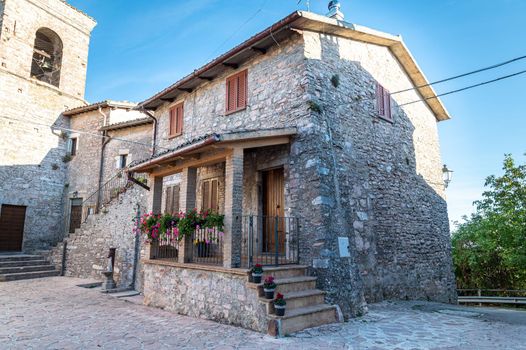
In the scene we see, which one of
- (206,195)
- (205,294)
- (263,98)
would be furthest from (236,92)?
(205,294)

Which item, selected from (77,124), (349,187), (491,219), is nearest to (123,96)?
(77,124)

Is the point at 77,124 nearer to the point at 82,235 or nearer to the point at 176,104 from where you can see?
the point at 82,235

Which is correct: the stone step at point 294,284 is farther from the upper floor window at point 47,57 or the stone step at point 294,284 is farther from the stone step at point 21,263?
the upper floor window at point 47,57

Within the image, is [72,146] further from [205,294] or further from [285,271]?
[285,271]

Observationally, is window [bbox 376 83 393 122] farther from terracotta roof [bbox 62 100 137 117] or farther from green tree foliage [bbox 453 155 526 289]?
terracotta roof [bbox 62 100 137 117]

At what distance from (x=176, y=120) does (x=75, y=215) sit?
952 centimetres

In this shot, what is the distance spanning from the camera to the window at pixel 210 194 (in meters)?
9.98

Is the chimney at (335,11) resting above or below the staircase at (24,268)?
above

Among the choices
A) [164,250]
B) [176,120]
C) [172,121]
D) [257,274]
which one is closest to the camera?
[257,274]

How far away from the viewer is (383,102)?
10.3 meters

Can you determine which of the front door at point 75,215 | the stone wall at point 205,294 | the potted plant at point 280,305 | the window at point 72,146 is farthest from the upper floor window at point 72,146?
the potted plant at point 280,305

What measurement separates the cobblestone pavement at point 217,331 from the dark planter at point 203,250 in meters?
1.58

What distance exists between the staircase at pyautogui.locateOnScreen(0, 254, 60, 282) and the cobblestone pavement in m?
5.22

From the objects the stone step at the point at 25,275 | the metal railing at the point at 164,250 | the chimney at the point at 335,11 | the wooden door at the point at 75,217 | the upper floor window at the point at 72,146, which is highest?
the chimney at the point at 335,11
